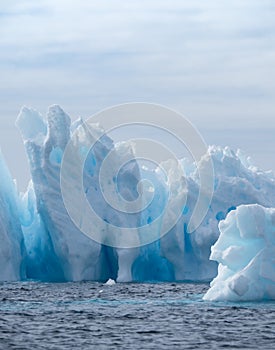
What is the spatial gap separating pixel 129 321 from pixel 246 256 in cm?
644

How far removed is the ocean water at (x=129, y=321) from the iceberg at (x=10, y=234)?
5873 millimetres

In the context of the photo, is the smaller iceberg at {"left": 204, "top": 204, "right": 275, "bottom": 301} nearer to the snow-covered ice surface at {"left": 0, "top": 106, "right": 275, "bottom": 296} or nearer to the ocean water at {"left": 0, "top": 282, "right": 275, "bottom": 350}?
the ocean water at {"left": 0, "top": 282, "right": 275, "bottom": 350}

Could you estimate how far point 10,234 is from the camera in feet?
145

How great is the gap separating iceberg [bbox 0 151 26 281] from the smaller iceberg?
14503 mm

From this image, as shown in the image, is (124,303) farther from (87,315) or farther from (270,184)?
(270,184)

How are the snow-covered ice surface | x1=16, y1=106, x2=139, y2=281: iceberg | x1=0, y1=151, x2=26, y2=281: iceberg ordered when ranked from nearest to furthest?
x1=0, y1=151, x2=26, y2=281: iceberg, x1=16, y1=106, x2=139, y2=281: iceberg, the snow-covered ice surface

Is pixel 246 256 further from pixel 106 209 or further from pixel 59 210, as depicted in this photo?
pixel 106 209

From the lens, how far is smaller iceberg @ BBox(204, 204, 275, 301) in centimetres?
3081

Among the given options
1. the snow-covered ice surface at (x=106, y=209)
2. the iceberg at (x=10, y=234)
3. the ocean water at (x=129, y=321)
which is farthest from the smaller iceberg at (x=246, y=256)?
the iceberg at (x=10, y=234)

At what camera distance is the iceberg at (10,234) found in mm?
43500

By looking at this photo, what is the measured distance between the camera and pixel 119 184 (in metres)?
46.5

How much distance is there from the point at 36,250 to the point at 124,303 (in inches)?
633

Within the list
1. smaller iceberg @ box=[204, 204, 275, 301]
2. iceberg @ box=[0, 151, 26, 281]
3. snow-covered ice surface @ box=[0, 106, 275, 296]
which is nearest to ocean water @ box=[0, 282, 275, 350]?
smaller iceberg @ box=[204, 204, 275, 301]

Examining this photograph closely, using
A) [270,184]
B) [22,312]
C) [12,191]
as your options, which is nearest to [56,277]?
[12,191]
